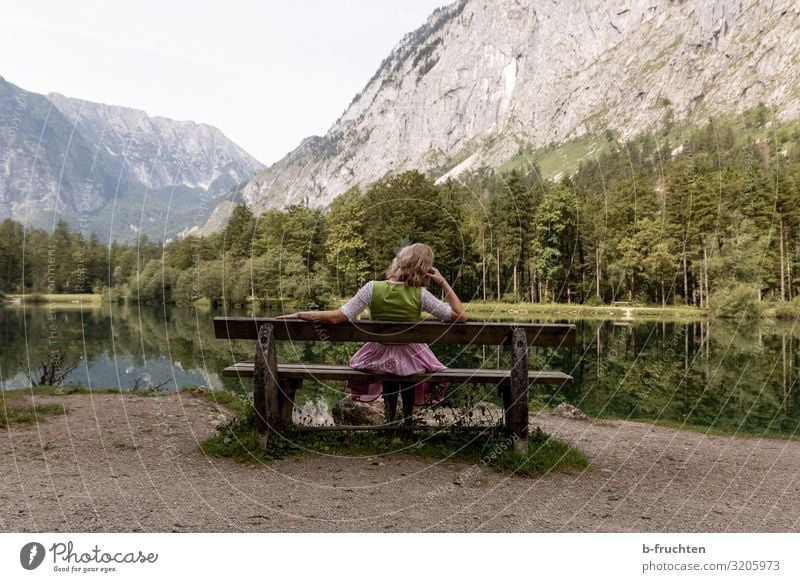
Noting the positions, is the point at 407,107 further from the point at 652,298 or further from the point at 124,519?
the point at 652,298

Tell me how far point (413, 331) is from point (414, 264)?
68 cm

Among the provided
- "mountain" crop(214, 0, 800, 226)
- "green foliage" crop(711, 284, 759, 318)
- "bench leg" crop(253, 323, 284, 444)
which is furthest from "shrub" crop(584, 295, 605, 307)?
"bench leg" crop(253, 323, 284, 444)

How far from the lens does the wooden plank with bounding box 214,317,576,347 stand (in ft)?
18.6

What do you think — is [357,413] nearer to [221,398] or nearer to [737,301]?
[221,398]

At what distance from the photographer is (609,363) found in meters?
24.9

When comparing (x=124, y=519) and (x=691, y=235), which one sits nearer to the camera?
(x=124, y=519)

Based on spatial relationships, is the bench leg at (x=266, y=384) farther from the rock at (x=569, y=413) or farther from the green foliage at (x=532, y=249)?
the green foliage at (x=532, y=249)

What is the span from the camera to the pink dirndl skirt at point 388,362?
6.18 metres

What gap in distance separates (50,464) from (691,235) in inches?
1731

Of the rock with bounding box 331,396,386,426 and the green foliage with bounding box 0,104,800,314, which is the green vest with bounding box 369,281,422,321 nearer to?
the rock with bounding box 331,396,386,426

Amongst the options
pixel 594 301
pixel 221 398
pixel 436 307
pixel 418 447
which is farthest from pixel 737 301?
pixel 436 307

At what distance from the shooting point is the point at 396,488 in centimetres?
515

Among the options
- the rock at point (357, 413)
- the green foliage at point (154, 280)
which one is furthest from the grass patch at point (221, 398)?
the green foliage at point (154, 280)
